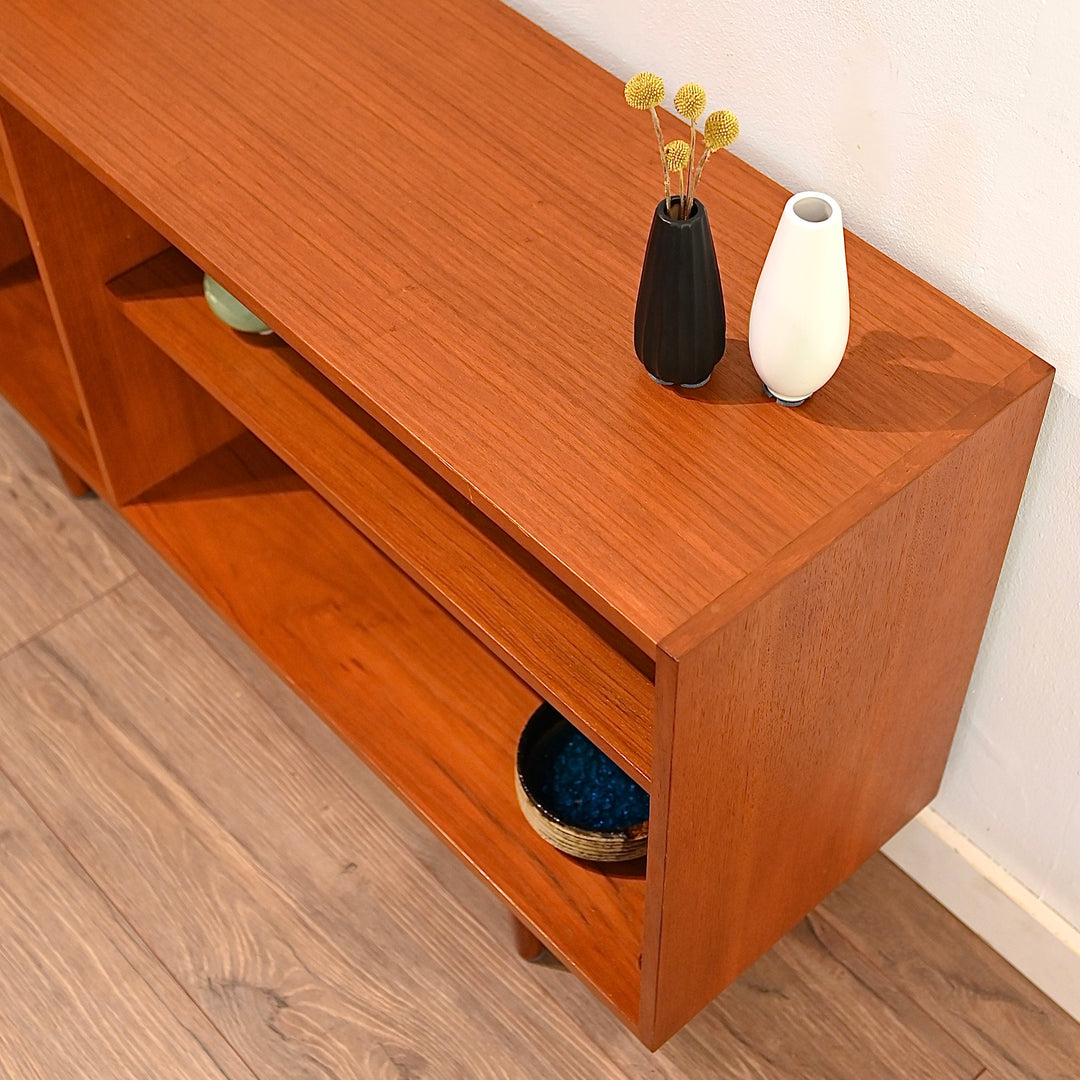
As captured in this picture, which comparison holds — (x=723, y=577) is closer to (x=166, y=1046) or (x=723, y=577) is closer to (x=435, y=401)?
(x=435, y=401)

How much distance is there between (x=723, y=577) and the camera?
0.98 m

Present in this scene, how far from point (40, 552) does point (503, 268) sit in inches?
39.1

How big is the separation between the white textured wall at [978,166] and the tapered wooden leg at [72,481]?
88cm

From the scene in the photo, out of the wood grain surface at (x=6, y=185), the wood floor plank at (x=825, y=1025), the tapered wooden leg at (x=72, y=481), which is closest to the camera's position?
the wood floor plank at (x=825, y=1025)

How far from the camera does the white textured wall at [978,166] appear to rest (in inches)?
41.2

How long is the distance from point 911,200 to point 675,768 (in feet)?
1.63

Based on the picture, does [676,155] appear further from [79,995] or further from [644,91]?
[79,995]

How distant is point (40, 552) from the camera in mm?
1917

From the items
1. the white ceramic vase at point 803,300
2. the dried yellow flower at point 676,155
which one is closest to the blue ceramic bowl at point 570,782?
the white ceramic vase at point 803,300

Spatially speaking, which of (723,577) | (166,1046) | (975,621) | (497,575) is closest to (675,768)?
(723,577)

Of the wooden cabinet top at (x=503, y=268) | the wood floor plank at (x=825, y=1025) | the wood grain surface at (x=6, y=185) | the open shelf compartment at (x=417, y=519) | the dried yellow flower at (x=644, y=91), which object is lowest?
the wood floor plank at (x=825, y=1025)

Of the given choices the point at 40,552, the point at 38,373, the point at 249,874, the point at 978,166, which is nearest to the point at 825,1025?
the point at 249,874

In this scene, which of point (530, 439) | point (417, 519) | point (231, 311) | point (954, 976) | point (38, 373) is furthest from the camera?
point (38, 373)

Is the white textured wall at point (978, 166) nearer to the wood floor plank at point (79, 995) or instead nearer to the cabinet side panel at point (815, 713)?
the cabinet side panel at point (815, 713)
